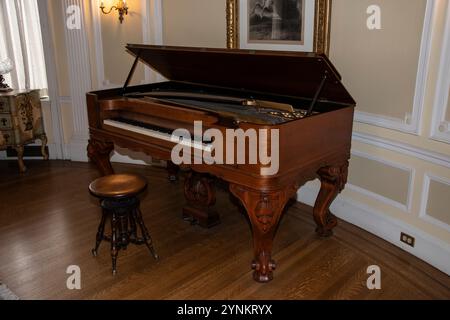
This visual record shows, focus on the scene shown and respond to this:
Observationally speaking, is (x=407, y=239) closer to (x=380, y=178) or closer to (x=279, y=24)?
(x=380, y=178)

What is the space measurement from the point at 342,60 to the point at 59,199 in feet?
8.83

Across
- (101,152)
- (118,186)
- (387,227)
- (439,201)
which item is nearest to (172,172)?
(101,152)

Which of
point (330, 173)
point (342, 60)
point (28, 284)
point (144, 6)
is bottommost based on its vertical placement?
point (28, 284)

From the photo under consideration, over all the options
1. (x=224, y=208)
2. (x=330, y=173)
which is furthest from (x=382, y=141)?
(x=224, y=208)

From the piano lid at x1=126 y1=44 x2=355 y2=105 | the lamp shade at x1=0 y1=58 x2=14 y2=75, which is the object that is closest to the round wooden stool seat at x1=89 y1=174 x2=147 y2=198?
the piano lid at x1=126 y1=44 x2=355 y2=105

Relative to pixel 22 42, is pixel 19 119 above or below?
below

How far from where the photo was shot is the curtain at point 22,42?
15.3 feet

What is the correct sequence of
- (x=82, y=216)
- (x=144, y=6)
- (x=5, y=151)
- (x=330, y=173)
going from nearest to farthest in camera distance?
(x=330, y=173), (x=82, y=216), (x=144, y=6), (x=5, y=151)

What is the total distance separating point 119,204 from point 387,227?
189 centimetres

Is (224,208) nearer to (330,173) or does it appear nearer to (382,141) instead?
(330,173)

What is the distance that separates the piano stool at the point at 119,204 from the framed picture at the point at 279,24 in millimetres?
1590

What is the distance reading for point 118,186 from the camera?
277cm

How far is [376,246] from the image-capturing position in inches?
123

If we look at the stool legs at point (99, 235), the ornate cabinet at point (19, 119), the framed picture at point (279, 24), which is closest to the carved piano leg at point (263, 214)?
the stool legs at point (99, 235)
